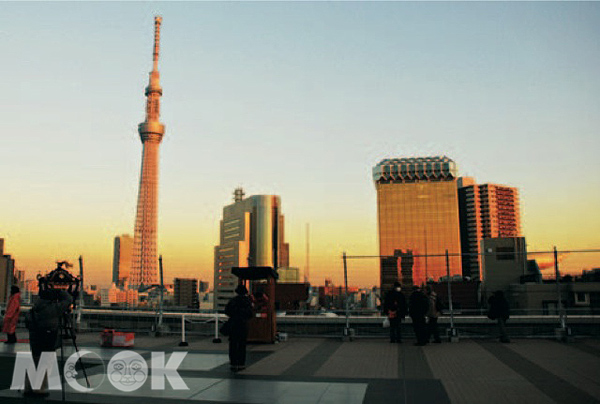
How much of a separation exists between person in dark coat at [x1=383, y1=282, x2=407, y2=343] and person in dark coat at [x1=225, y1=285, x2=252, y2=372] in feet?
18.7

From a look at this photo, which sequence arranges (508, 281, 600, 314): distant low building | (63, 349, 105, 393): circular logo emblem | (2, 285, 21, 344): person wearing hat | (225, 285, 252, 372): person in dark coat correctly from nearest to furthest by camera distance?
(63, 349, 105, 393): circular logo emblem → (225, 285, 252, 372): person in dark coat → (2, 285, 21, 344): person wearing hat → (508, 281, 600, 314): distant low building

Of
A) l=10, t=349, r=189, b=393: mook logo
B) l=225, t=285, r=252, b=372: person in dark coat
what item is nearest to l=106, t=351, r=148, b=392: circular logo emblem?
l=10, t=349, r=189, b=393: mook logo

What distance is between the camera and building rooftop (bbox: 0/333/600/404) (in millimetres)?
8148

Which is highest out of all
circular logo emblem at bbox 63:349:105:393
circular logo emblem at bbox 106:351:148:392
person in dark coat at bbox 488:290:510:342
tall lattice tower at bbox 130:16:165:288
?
tall lattice tower at bbox 130:16:165:288

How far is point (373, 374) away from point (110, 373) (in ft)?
18.5

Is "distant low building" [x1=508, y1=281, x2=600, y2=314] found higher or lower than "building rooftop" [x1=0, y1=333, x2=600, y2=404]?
lower

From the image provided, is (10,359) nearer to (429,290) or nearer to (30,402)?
(30,402)

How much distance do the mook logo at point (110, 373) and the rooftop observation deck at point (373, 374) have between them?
0.17 meters

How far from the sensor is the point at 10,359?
12.2 meters

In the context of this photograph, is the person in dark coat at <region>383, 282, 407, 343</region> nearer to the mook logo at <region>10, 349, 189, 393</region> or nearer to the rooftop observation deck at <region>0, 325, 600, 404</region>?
the rooftop observation deck at <region>0, 325, 600, 404</region>

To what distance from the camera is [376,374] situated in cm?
1014

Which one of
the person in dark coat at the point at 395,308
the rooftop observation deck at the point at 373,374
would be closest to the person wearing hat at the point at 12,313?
the rooftop observation deck at the point at 373,374

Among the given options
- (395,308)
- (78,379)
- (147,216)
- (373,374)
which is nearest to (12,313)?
(78,379)

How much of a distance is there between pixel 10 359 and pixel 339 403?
29.9 feet
